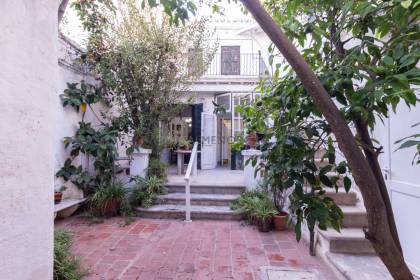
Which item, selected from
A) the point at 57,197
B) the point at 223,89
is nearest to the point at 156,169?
the point at 57,197

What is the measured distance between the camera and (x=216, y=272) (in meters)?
2.79

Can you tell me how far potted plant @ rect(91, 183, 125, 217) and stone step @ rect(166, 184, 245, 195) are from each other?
1.16 metres

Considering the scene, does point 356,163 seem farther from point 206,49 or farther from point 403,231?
point 206,49

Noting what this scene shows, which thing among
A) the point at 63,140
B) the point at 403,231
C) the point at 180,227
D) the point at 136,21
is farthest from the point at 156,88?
the point at 403,231

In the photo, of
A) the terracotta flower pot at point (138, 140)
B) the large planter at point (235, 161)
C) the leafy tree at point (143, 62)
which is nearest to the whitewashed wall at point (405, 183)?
the leafy tree at point (143, 62)

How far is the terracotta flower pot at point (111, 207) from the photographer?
4715 mm

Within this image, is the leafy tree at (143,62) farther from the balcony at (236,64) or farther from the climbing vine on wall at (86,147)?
the balcony at (236,64)

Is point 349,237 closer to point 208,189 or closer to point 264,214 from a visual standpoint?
point 264,214

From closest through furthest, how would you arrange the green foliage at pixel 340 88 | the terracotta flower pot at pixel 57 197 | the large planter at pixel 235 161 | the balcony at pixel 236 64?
the green foliage at pixel 340 88
the terracotta flower pot at pixel 57 197
the large planter at pixel 235 161
the balcony at pixel 236 64

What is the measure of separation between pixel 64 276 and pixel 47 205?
90 cm

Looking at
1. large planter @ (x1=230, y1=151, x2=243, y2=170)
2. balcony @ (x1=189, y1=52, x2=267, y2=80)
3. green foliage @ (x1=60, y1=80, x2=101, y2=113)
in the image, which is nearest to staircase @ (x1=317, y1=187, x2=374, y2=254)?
green foliage @ (x1=60, y1=80, x2=101, y2=113)

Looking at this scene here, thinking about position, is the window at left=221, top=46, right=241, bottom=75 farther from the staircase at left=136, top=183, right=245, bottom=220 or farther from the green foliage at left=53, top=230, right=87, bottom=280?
the green foliage at left=53, top=230, right=87, bottom=280

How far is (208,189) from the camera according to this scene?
559 cm

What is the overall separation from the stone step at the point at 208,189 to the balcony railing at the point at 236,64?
5.22 metres
